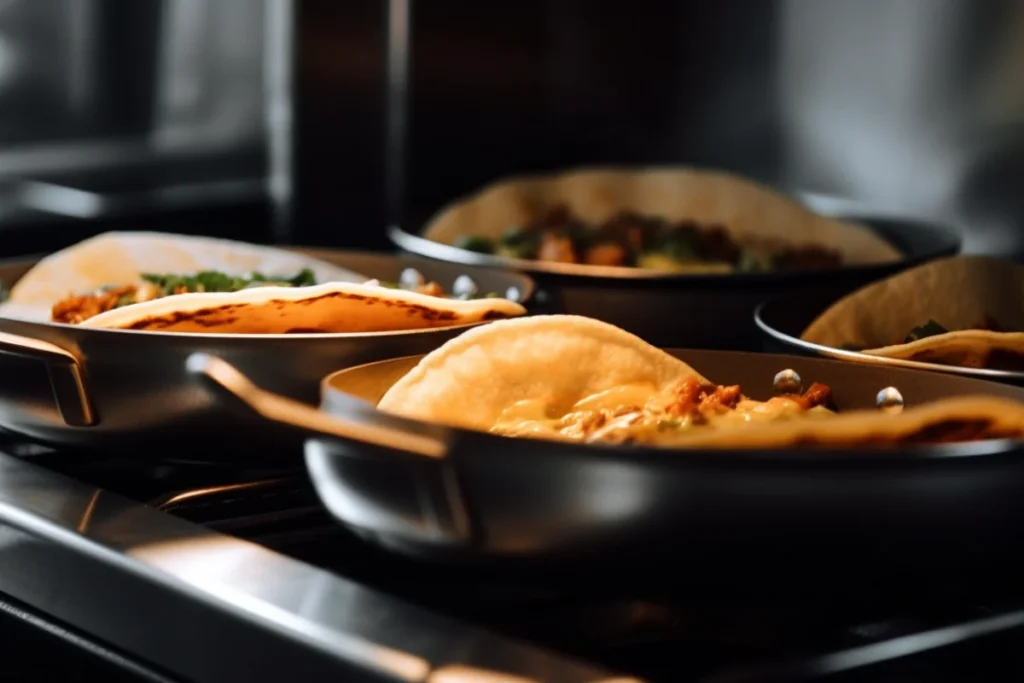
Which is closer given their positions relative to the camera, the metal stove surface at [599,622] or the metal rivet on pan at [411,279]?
the metal stove surface at [599,622]

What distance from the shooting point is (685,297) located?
1791mm

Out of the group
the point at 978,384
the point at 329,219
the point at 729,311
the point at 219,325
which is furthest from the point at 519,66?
the point at 978,384

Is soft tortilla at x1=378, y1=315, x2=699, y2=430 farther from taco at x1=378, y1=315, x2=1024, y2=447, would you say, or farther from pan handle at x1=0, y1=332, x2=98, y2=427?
pan handle at x1=0, y1=332, x2=98, y2=427

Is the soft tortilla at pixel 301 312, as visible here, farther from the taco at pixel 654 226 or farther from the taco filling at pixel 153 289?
the taco at pixel 654 226

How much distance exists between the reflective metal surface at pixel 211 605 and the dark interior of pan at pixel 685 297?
66 cm

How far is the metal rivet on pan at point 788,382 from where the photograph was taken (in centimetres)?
129

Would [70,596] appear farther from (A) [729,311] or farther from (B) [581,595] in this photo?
(A) [729,311]

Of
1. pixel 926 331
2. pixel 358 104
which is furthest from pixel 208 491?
pixel 358 104

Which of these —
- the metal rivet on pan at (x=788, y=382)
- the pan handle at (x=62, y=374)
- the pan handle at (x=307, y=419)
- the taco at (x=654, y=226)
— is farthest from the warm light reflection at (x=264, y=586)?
the taco at (x=654, y=226)

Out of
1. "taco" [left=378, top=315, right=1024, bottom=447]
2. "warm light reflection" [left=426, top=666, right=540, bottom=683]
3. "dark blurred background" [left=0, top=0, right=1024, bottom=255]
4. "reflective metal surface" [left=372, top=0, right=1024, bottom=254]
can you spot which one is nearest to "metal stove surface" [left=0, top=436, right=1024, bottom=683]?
"warm light reflection" [left=426, top=666, right=540, bottom=683]

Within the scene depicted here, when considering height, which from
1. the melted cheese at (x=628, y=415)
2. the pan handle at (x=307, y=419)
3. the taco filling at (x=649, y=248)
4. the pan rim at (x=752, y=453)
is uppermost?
the pan rim at (x=752, y=453)

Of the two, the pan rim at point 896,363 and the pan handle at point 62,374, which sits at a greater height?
the pan rim at point 896,363

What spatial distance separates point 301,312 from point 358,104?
58.4 inches

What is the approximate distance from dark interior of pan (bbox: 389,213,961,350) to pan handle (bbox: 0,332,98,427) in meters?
0.54
